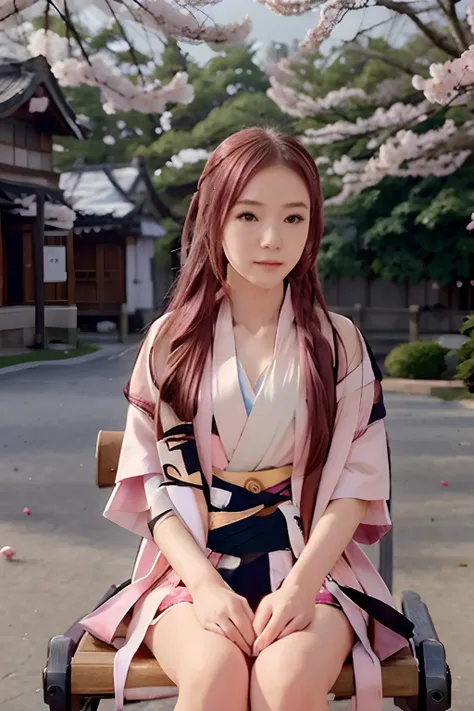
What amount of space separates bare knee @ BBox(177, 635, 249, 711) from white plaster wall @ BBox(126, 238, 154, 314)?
24043 mm

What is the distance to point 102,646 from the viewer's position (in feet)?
6.64

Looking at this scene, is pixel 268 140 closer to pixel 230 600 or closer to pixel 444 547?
pixel 230 600

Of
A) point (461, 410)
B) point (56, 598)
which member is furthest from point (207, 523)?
point (461, 410)

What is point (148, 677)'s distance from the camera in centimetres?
190

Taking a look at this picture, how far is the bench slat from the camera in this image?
1.89m

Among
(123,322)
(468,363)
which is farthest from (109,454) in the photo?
(123,322)

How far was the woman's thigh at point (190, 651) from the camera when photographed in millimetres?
1713

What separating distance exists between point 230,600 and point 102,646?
376mm

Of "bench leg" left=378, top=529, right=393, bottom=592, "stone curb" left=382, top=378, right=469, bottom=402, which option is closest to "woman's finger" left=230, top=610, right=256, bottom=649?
"bench leg" left=378, top=529, right=393, bottom=592

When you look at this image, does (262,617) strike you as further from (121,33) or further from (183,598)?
(121,33)

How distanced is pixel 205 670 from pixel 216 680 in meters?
0.03

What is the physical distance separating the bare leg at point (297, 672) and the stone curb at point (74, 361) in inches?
517

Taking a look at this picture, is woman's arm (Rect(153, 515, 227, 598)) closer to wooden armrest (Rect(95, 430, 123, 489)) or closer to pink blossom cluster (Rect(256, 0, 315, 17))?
wooden armrest (Rect(95, 430, 123, 489))

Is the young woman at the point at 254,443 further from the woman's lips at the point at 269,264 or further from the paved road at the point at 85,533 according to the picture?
the paved road at the point at 85,533
